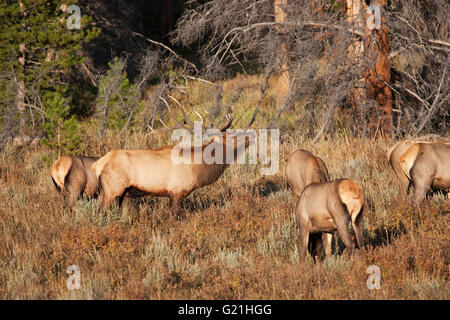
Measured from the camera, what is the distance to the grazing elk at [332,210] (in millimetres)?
5410

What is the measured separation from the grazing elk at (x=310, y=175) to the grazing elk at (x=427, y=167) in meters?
A: 1.41

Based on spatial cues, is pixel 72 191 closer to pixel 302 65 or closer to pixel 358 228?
pixel 358 228

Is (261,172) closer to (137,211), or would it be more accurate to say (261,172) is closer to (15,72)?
(137,211)

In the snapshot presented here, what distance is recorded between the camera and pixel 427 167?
752cm

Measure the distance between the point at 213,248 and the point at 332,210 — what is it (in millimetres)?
1782

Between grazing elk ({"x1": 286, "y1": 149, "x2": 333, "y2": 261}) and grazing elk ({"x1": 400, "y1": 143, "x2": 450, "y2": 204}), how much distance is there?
1.41m

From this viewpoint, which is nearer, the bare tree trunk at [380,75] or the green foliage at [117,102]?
the bare tree trunk at [380,75]

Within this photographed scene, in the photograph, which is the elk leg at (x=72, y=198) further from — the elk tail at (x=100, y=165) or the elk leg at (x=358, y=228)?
the elk leg at (x=358, y=228)

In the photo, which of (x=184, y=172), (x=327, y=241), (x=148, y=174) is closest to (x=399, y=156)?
(x=327, y=241)

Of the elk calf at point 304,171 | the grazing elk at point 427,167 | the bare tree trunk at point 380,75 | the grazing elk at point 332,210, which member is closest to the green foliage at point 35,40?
the bare tree trunk at point 380,75

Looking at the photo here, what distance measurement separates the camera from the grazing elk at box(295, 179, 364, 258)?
5.41 m

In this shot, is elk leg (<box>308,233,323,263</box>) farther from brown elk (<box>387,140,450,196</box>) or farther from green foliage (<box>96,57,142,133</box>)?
green foliage (<box>96,57,142,133</box>)

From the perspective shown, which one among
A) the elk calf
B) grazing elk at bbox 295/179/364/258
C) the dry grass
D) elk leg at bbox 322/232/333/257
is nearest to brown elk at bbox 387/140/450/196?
the dry grass

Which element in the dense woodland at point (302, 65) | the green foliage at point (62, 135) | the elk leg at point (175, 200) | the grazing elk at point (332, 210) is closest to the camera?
the grazing elk at point (332, 210)
